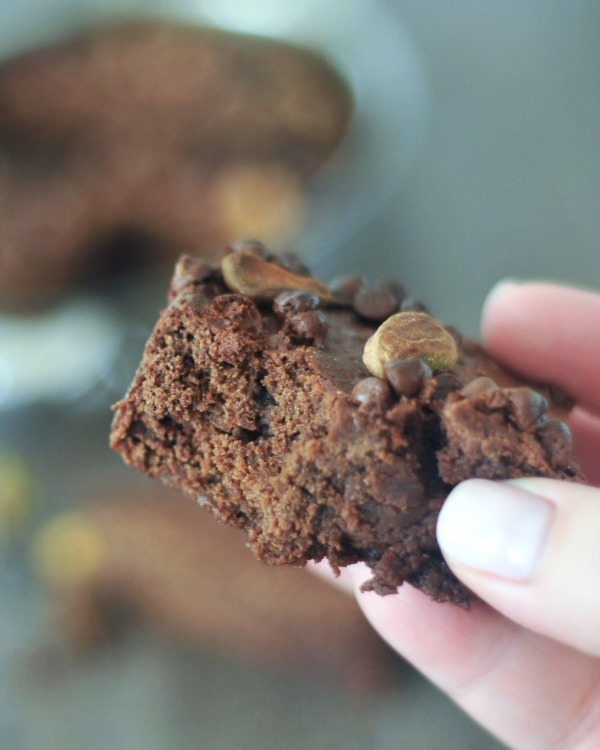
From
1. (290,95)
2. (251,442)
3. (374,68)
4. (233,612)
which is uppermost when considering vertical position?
(374,68)

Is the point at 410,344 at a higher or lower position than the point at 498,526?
higher

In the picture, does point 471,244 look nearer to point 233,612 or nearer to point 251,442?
point 233,612

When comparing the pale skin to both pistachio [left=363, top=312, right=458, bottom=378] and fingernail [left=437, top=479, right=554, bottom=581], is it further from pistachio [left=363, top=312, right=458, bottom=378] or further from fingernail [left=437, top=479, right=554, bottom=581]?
pistachio [left=363, top=312, right=458, bottom=378]

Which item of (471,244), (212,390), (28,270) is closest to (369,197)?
(471,244)

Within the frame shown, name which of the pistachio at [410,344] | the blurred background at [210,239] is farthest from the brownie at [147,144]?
the pistachio at [410,344]

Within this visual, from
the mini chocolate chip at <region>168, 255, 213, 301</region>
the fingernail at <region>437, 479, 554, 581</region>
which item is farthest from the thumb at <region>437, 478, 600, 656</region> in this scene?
the mini chocolate chip at <region>168, 255, 213, 301</region>

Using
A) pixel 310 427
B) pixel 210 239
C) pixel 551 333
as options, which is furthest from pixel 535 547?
pixel 210 239

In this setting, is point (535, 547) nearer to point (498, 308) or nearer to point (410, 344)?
point (410, 344)
